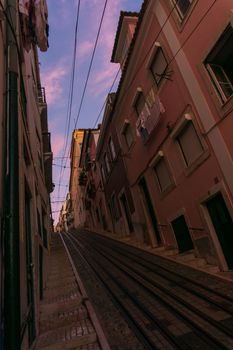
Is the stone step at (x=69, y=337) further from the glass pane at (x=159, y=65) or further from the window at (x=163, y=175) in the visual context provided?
the glass pane at (x=159, y=65)

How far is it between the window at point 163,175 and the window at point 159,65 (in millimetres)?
3462

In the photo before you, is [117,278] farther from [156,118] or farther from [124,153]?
[124,153]

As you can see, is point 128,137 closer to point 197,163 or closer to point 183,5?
point 197,163

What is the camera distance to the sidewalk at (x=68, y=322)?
478 cm

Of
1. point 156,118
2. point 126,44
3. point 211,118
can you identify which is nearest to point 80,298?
point 211,118

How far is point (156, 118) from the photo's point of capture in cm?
1125

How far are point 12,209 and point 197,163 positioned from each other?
22.1 ft

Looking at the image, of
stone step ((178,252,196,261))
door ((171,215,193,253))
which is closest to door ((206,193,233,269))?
stone step ((178,252,196,261))

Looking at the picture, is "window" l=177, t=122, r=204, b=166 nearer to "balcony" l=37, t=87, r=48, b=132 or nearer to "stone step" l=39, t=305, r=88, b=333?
"stone step" l=39, t=305, r=88, b=333

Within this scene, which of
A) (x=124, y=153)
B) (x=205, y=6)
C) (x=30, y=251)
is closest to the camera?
(x=30, y=251)

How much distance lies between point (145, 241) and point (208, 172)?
765 cm

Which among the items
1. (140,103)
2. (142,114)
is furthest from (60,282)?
(140,103)

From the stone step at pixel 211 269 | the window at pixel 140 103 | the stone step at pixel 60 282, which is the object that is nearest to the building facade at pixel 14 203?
the stone step at pixel 60 282

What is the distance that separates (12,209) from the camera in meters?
3.90
